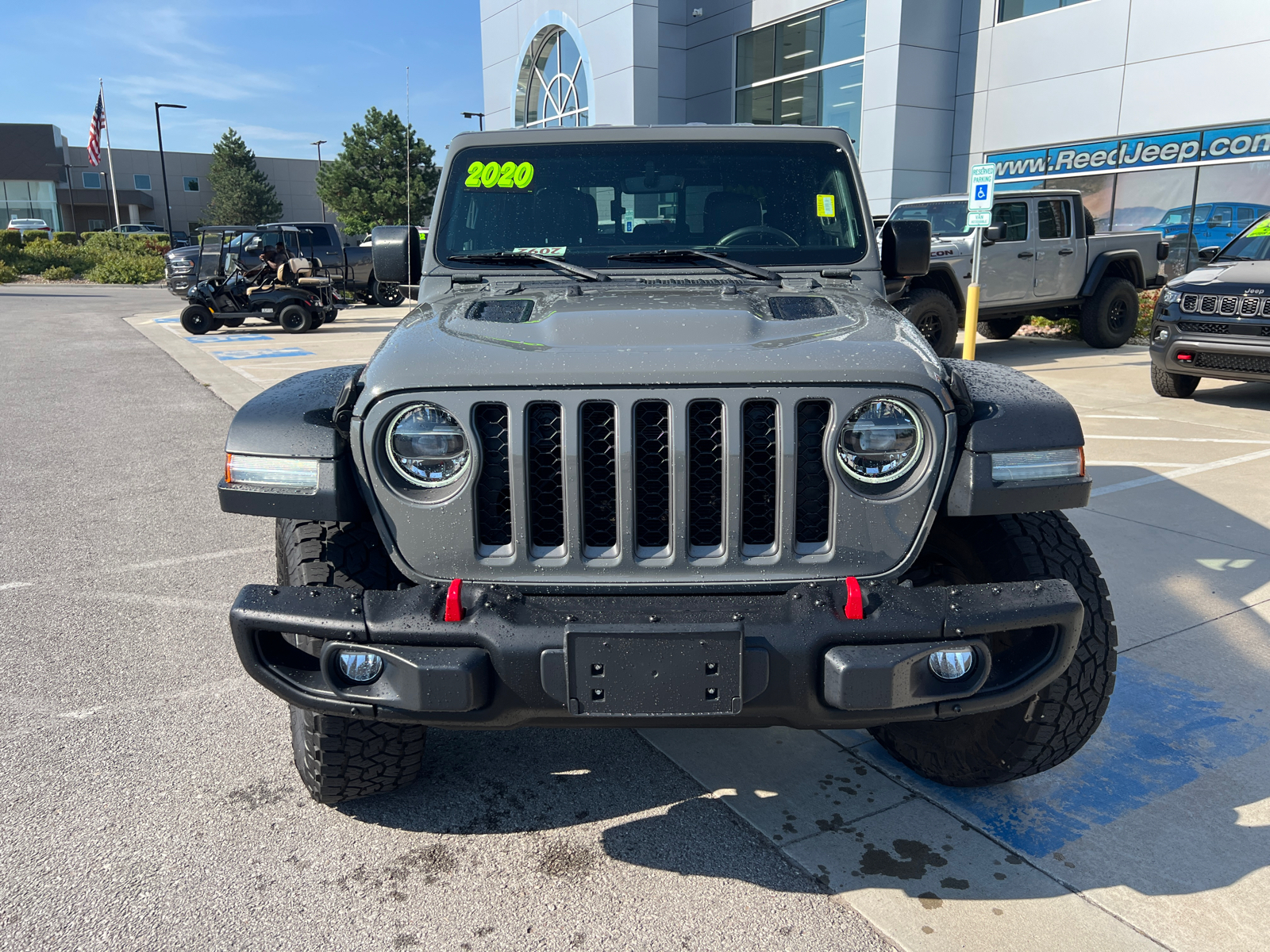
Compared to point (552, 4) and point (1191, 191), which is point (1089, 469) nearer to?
point (1191, 191)

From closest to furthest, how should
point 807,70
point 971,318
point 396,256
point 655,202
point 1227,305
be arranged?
point 655,202 < point 396,256 < point 1227,305 < point 971,318 < point 807,70

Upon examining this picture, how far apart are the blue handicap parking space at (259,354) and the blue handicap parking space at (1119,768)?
38.8ft

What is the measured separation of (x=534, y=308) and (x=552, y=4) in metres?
25.8

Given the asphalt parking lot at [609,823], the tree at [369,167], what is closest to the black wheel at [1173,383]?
the asphalt parking lot at [609,823]

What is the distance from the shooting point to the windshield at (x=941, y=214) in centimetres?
1116

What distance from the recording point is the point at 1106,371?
10.9 m

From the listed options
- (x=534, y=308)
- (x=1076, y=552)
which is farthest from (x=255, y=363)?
(x=1076, y=552)

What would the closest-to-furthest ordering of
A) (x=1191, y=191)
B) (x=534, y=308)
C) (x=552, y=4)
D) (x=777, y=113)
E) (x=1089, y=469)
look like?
(x=534, y=308), (x=1089, y=469), (x=1191, y=191), (x=777, y=113), (x=552, y=4)

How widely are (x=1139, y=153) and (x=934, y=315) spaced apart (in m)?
7.39

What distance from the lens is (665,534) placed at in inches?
86.3

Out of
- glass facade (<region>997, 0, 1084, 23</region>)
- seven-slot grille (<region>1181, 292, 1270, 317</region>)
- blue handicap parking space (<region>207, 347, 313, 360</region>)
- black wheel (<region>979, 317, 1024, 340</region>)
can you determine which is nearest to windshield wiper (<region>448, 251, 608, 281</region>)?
seven-slot grille (<region>1181, 292, 1270, 317</region>)

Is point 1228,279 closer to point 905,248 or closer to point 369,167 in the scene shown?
point 905,248

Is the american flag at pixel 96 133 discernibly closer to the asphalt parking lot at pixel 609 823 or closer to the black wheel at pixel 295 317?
the black wheel at pixel 295 317

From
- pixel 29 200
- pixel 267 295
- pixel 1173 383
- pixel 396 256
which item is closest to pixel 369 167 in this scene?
pixel 29 200
